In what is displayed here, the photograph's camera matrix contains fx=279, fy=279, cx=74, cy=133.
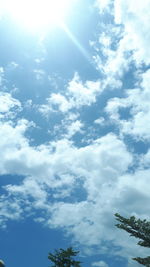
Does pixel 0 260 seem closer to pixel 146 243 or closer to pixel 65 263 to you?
pixel 65 263

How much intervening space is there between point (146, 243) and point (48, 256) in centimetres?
1199

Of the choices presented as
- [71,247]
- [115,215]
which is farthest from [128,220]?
[71,247]

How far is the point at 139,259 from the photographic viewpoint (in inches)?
962

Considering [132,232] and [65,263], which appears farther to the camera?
[65,263]

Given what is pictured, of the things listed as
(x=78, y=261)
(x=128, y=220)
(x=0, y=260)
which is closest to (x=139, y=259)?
(x=128, y=220)

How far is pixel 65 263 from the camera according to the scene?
3125 centimetres

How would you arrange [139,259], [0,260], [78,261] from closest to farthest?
1. [139,259]
2. [78,261]
3. [0,260]

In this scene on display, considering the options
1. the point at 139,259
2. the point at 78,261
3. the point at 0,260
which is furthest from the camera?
the point at 0,260

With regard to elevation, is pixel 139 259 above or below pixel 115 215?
below

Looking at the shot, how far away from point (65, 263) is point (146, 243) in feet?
35.5

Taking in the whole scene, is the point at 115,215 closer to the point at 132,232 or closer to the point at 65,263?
the point at 132,232

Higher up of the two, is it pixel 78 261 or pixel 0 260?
pixel 0 260

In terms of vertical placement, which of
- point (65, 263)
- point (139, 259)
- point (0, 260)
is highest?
point (0, 260)

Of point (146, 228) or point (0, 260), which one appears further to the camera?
point (0, 260)
